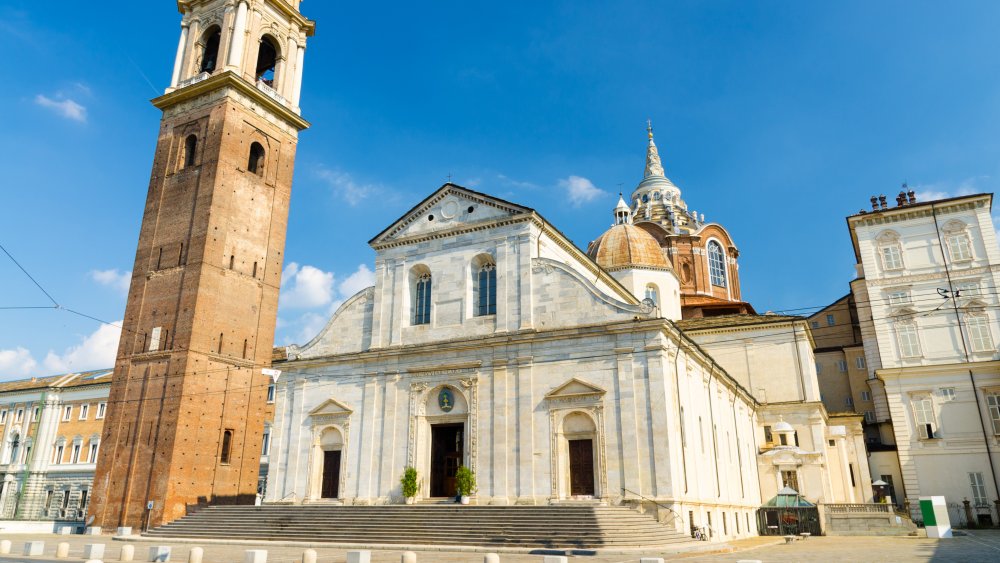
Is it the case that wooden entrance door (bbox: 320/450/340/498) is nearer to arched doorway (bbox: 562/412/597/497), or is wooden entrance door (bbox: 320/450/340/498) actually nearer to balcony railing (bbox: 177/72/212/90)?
arched doorway (bbox: 562/412/597/497)

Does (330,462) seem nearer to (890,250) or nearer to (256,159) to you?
(256,159)

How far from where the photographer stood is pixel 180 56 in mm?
41156

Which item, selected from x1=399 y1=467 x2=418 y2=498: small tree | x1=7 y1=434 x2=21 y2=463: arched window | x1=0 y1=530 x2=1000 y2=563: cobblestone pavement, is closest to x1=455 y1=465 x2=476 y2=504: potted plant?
x1=399 y1=467 x2=418 y2=498: small tree

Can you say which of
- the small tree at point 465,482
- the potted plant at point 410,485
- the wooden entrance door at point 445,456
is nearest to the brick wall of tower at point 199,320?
the potted plant at point 410,485

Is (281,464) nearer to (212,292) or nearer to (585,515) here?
(212,292)

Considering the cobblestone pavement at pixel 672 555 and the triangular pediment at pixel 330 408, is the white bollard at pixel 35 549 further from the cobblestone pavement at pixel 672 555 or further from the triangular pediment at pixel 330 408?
the triangular pediment at pixel 330 408

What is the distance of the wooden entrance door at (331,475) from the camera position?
28.4m

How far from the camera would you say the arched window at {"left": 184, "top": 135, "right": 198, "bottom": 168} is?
125ft

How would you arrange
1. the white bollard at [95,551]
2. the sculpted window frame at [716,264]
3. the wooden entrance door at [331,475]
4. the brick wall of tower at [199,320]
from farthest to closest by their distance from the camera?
the sculpted window frame at [716,264] → the brick wall of tower at [199,320] → the wooden entrance door at [331,475] → the white bollard at [95,551]

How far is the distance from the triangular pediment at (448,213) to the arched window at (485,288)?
1.92 metres

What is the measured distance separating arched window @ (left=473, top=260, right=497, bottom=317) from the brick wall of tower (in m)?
14.6

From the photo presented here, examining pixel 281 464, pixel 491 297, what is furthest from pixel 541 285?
pixel 281 464

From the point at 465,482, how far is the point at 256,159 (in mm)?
24191

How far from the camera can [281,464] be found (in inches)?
1154
